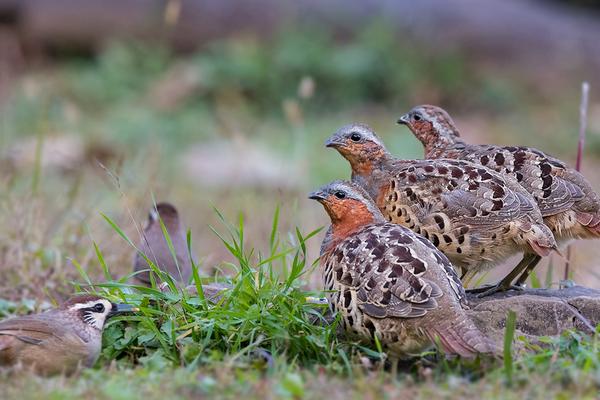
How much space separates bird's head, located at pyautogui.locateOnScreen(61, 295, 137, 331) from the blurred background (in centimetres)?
735

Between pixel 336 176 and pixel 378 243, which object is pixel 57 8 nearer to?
pixel 336 176

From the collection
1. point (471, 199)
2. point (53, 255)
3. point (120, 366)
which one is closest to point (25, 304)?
point (53, 255)

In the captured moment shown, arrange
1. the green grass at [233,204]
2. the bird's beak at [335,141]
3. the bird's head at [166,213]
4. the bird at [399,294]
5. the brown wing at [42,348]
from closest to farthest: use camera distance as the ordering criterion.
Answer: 1. the green grass at [233,204]
2. the bird at [399,294]
3. the brown wing at [42,348]
4. the bird's beak at [335,141]
5. the bird's head at [166,213]

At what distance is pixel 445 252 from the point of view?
6.58m

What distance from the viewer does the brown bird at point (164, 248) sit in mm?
7903

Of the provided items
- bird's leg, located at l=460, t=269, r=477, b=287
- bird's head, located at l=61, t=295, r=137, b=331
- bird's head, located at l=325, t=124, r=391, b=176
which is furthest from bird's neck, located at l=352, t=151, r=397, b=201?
bird's head, located at l=61, t=295, r=137, b=331

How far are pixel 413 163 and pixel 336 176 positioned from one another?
6.64m

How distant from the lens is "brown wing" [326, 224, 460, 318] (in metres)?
5.59

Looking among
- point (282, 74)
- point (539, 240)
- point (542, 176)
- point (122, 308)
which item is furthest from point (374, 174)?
point (282, 74)

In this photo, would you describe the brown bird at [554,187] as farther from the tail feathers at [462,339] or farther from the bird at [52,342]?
the bird at [52,342]

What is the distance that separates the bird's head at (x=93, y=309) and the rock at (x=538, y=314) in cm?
213

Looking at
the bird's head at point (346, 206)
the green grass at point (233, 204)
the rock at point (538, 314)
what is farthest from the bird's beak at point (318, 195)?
the rock at point (538, 314)

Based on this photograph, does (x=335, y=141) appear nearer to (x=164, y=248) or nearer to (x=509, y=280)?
(x=509, y=280)

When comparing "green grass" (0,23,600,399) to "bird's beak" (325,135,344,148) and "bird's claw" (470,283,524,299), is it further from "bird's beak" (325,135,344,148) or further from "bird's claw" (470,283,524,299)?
"bird's beak" (325,135,344,148)
